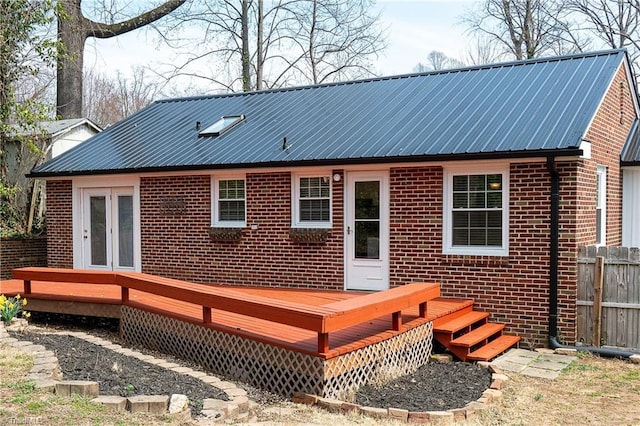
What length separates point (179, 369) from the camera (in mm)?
6914

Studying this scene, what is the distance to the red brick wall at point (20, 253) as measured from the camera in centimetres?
1569

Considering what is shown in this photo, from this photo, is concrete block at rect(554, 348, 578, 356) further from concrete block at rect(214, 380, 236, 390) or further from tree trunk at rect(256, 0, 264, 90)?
tree trunk at rect(256, 0, 264, 90)

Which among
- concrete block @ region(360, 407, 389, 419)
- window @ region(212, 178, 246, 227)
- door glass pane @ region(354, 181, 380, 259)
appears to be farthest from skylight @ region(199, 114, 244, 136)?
concrete block @ region(360, 407, 389, 419)

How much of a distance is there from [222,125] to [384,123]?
4.07 metres

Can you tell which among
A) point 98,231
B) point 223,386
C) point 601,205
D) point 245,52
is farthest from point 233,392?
point 245,52

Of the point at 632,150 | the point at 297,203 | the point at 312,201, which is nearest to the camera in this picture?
the point at 312,201

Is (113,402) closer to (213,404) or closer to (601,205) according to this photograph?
(213,404)

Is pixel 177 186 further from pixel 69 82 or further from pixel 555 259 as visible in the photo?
pixel 69 82

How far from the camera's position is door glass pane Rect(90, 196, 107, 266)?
13.3 m

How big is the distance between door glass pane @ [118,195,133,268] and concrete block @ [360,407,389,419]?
331 inches

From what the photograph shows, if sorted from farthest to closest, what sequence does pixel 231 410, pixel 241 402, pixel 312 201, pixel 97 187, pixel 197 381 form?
1. pixel 97 187
2. pixel 312 201
3. pixel 197 381
4. pixel 241 402
5. pixel 231 410

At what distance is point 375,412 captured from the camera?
5.88m

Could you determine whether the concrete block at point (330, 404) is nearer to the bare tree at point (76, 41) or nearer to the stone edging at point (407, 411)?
the stone edging at point (407, 411)

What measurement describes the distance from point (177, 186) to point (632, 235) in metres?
9.07
